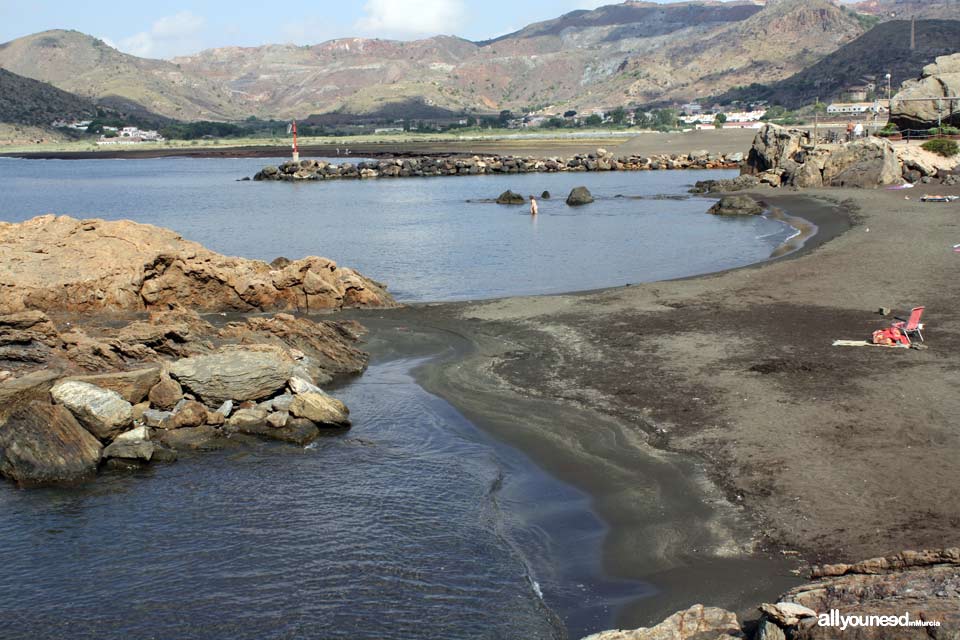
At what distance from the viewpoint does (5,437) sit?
13156 millimetres

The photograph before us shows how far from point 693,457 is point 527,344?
7.12 metres

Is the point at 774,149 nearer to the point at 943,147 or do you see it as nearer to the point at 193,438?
the point at 943,147

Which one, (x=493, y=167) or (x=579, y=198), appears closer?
(x=579, y=198)

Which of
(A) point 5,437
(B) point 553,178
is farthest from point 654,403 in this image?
(B) point 553,178

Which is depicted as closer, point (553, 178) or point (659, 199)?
point (659, 199)

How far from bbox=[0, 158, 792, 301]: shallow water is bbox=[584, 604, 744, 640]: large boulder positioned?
19039mm

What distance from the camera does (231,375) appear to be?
14891 mm

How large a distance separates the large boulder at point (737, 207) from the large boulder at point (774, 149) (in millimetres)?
14162

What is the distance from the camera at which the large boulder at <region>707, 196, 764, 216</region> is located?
44.3 metres

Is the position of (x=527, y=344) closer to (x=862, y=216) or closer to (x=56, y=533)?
(x=56, y=533)

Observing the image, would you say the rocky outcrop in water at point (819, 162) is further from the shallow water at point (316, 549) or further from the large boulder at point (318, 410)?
the shallow water at point (316, 549)

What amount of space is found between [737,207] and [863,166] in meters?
10.2

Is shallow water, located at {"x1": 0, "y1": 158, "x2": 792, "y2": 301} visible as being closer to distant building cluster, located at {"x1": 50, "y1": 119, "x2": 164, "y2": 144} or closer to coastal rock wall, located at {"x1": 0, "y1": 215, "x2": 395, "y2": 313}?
coastal rock wall, located at {"x1": 0, "y1": 215, "x2": 395, "y2": 313}

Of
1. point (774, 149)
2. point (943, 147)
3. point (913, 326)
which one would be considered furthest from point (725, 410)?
point (774, 149)
